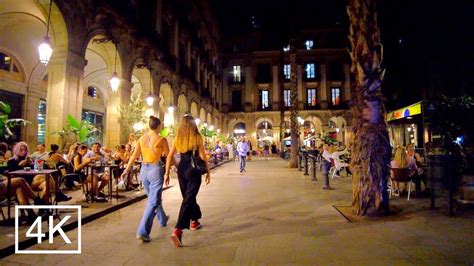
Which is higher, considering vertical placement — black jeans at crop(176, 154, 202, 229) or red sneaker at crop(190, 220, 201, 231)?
black jeans at crop(176, 154, 202, 229)

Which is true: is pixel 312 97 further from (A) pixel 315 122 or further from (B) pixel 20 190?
(B) pixel 20 190

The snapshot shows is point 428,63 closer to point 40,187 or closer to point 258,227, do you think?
point 258,227

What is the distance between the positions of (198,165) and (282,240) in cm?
155

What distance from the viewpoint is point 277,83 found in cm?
4009

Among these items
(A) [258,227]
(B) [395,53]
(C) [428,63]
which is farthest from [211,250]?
(B) [395,53]

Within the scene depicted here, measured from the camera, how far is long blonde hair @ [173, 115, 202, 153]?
3893 mm

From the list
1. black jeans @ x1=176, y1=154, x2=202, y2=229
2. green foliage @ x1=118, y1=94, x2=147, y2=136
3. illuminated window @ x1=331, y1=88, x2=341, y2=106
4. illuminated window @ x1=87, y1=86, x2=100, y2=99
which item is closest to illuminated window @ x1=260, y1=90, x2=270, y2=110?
illuminated window @ x1=331, y1=88, x2=341, y2=106

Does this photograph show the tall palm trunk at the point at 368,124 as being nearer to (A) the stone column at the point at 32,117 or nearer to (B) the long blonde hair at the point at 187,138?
(B) the long blonde hair at the point at 187,138

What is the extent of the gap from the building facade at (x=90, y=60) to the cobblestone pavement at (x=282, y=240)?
19.9 feet

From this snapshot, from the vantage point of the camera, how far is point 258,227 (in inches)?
178

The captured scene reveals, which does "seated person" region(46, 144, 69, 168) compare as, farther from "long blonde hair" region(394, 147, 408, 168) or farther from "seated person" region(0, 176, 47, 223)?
"long blonde hair" region(394, 147, 408, 168)

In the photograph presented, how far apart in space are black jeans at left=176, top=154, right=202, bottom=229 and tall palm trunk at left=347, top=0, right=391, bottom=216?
10.5ft

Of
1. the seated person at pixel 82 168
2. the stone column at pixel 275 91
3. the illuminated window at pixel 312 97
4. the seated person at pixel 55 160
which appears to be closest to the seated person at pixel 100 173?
the seated person at pixel 82 168

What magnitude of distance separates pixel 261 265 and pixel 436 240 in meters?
2.54
